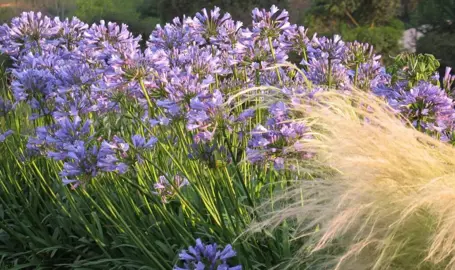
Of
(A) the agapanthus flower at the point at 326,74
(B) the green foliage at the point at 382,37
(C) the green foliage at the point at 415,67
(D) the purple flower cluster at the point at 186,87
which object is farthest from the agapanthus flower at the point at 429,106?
(B) the green foliage at the point at 382,37

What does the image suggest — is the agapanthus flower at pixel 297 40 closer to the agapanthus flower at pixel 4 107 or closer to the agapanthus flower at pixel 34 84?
the agapanthus flower at pixel 34 84

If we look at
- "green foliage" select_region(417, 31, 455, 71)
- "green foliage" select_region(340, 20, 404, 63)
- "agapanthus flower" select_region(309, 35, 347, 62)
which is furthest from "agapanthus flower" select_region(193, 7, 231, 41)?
"green foliage" select_region(340, 20, 404, 63)

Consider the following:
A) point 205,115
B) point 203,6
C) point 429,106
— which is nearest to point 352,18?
point 203,6

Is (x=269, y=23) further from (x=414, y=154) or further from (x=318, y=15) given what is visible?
(x=318, y=15)

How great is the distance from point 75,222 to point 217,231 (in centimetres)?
80

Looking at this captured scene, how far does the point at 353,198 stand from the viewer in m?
1.76

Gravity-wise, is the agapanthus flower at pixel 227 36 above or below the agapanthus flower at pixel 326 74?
above

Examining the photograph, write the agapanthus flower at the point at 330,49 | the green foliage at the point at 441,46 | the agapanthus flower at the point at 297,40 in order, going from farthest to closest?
the green foliage at the point at 441,46
the agapanthus flower at the point at 297,40
the agapanthus flower at the point at 330,49

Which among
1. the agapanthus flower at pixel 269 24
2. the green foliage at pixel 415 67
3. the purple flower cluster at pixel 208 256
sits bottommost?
the purple flower cluster at pixel 208 256

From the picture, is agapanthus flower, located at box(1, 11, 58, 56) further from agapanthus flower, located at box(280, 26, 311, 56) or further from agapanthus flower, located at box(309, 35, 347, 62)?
agapanthus flower, located at box(309, 35, 347, 62)

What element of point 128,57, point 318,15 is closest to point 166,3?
point 318,15

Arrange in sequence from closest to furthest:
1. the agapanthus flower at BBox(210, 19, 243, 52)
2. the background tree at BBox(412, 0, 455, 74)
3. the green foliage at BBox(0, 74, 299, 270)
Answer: the green foliage at BBox(0, 74, 299, 270), the agapanthus flower at BBox(210, 19, 243, 52), the background tree at BBox(412, 0, 455, 74)

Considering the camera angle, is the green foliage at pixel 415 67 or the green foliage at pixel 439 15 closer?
the green foliage at pixel 415 67

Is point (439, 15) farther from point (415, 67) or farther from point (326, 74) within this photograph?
point (415, 67)
